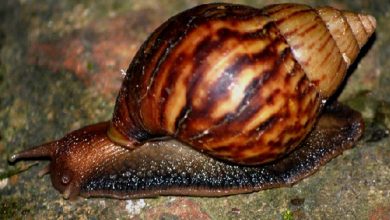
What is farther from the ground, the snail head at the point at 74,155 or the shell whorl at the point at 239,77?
the shell whorl at the point at 239,77

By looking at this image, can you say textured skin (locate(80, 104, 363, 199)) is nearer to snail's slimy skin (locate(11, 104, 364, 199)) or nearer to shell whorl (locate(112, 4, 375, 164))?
snail's slimy skin (locate(11, 104, 364, 199))

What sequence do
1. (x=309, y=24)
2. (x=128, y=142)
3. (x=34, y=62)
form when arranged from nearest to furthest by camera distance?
(x=309, y=24), (x=128, y=142), (x=34, y=62)

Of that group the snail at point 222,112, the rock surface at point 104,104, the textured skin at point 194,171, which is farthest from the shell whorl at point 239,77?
the rock surface at point 104,104

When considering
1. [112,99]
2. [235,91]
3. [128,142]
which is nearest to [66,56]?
A: [112,99]

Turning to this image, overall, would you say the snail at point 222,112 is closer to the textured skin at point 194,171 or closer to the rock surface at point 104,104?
the textured skin at point 194,171

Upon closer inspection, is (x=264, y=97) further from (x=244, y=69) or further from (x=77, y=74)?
(x=77, y=74)

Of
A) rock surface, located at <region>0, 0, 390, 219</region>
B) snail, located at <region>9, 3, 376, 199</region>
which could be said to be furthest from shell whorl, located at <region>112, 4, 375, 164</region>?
rock surface, located at <region>0, 0, 390, 219</region>

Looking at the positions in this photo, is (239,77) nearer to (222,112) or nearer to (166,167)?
(222,112)

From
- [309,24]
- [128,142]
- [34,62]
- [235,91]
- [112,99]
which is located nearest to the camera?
[235,91]
